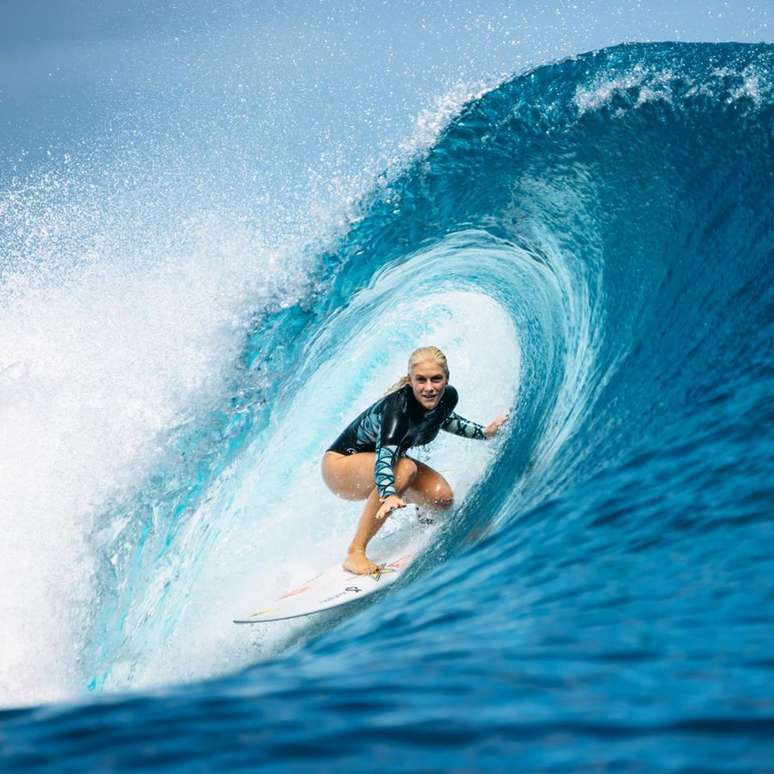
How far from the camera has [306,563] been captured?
6.20m

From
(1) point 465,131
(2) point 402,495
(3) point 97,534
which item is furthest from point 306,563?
(1) point 465,131

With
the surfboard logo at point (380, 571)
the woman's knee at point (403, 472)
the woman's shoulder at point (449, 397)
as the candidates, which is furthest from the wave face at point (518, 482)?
the woman's shoulder at point (449, 397)

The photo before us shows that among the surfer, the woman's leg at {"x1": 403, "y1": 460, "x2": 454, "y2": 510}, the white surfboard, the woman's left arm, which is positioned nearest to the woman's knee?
the surfer

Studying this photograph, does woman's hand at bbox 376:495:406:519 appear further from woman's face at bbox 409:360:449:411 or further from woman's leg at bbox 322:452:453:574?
woman's face at bbox 409:360:449:411

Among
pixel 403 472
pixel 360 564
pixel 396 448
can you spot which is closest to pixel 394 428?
pixel 396 448

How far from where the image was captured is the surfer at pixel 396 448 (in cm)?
497

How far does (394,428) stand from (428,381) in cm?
30

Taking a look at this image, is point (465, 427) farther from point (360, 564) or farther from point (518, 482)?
point (360, 564)

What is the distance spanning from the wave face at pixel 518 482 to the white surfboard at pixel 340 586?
11 centimetres

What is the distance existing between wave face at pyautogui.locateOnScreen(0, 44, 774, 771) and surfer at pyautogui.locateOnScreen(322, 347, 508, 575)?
0.33m

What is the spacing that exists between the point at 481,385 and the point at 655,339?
2.11m

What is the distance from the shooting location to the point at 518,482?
5723 mm

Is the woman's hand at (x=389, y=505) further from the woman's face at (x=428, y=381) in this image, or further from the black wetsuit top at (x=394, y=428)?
the woman's face at (x=428, y=381)

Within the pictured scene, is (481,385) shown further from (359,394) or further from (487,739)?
(487,739)
